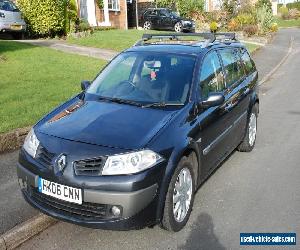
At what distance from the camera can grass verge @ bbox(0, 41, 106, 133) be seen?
7525 millimetres

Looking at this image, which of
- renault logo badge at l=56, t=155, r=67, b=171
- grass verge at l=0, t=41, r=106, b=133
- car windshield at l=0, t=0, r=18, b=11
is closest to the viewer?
renault logo badge at l=56, t=155, r=67, b=171

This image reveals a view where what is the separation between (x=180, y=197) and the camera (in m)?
4.35

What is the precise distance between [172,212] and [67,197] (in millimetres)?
1055

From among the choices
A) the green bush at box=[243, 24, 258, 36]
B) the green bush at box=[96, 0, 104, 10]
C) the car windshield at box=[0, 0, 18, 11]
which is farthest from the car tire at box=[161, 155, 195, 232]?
the green bush at box=[243, 24, 258, 36]

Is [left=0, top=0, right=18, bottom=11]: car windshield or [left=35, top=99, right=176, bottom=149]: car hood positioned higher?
[left=0, top=0, right=18, bottom=11]: car windshield

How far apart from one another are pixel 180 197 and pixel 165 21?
86.9 ft

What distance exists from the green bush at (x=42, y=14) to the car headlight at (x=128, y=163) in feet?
54.9

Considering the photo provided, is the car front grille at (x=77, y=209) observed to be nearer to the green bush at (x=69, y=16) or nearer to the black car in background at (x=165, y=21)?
the green bush at (x=69, y=16)

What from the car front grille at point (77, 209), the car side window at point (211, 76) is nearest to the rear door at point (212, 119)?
the car side window at point (211, 76)

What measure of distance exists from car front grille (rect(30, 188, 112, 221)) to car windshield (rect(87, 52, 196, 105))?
1.41 metres

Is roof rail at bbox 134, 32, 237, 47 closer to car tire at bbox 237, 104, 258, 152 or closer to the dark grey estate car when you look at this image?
car tire at bbox 237, 104, 258, 152

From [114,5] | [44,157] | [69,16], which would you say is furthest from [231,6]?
[44,157]

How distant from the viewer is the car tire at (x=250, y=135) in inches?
268

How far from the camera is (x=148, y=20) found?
30562mm
